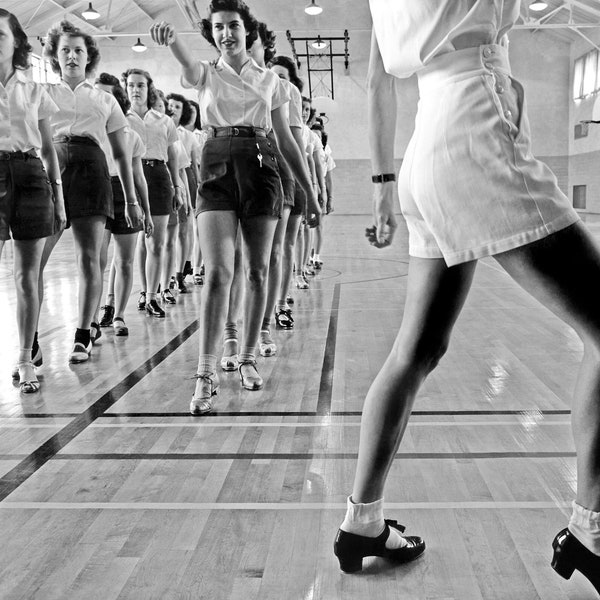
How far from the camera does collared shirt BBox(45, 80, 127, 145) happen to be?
13.1 ft

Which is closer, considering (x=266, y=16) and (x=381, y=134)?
(x=381, y=134)

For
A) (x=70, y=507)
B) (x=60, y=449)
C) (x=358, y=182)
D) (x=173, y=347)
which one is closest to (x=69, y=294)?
(x=173, y=347)

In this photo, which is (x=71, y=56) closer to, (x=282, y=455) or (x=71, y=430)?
(x=71, y=430)

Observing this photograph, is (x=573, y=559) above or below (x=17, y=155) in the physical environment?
below

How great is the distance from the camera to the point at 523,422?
9.03 feet

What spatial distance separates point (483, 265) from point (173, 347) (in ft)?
16.5

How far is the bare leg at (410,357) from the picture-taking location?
4.98 feet

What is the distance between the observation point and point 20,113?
10.8 ft

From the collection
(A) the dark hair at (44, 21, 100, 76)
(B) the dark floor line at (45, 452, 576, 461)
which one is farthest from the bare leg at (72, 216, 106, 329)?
(B) the dark floor line at (45, 452, 576, 461)

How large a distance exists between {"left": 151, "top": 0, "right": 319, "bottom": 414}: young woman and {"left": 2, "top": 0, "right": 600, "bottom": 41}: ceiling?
55.0 ft

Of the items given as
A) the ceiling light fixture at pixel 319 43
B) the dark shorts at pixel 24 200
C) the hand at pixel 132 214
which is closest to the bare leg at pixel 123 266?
the hand at pixel 132 214

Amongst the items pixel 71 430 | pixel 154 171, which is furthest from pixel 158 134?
pixel 71 430

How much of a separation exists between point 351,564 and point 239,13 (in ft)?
7.95

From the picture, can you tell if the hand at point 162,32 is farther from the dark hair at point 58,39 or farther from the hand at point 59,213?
the dark hair at point 58,39
